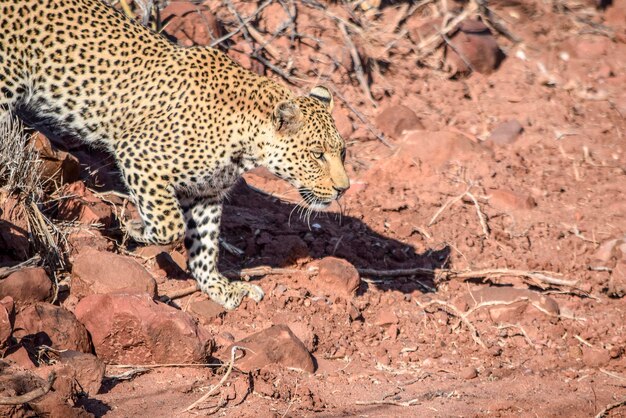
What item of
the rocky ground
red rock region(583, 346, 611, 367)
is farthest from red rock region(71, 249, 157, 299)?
red rock region(583, 346, 611, 367)

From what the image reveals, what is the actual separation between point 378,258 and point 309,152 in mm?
1959

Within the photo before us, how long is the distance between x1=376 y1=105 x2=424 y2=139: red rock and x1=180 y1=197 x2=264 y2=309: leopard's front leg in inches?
159

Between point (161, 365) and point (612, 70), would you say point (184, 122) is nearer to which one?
point (161, 365)

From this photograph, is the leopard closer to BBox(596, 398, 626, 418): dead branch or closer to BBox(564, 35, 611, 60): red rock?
BBox(596, 398, 626, 418): dead branch

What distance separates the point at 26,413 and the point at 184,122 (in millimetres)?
2874

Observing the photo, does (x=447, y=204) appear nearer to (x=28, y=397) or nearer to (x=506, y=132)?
(x=506, y=132)

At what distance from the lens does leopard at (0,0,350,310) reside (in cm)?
715

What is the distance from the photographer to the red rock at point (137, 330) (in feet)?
20.1

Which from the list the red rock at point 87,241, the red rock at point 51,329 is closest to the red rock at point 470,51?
the red rock at point 87,241

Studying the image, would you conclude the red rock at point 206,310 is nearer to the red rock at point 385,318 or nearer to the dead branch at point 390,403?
the red rock at point 385,318

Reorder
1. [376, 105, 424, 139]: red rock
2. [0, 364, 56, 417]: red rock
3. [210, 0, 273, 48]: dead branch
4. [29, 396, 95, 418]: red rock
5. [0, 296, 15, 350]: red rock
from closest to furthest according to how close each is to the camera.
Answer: [0, 364, 56, 417]: red rock < [29, 396, 95, 418]: red rock < [0, 296, 15, 350]: red rock < [210, 0, 273, 48]: dead branch < [376, 105, 424, 139]: red rock

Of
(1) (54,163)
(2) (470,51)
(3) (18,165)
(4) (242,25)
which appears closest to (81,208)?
(1) (54,163)

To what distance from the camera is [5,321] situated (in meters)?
5.61

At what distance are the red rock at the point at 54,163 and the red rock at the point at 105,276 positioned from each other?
1043 mm
